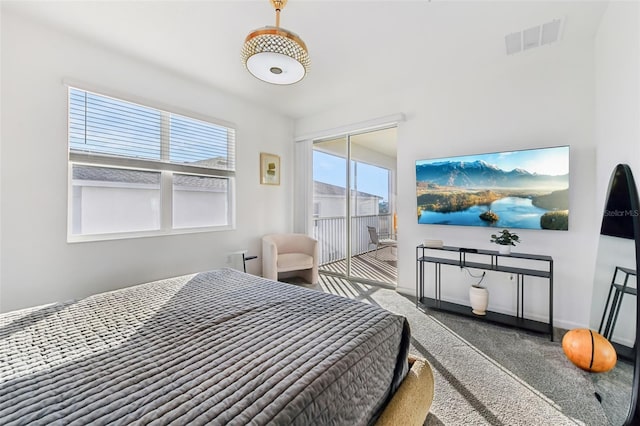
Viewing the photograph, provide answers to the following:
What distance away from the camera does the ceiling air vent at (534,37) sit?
7.64 feet

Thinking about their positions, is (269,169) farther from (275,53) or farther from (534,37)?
(534,37)

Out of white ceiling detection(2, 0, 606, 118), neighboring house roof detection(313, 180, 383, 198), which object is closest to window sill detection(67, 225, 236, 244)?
neighboring house roof detection(313, 180, 383, 198)

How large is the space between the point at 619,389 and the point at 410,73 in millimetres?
3212

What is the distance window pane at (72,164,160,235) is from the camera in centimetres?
262

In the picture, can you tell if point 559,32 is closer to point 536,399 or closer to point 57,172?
point 536,399

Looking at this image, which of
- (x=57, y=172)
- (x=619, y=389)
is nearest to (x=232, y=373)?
(x=619, y=389)

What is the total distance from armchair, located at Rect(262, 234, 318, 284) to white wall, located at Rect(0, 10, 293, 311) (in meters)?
1.10

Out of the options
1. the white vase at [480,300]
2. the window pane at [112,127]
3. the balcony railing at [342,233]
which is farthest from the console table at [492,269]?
the window pane at [112,127]

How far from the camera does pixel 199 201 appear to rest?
3537mm

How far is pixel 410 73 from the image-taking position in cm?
315

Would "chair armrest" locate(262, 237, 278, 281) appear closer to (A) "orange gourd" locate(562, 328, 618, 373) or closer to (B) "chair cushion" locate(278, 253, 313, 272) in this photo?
(B) "chair cushion" locate(278, 253, 313, 272)

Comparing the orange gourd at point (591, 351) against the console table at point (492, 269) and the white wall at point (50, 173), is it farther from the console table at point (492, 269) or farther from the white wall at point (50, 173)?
the white wall at point (50, 173)

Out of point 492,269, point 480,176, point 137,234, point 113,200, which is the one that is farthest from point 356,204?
point 113,200

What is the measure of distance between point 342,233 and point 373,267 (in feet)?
2.51
